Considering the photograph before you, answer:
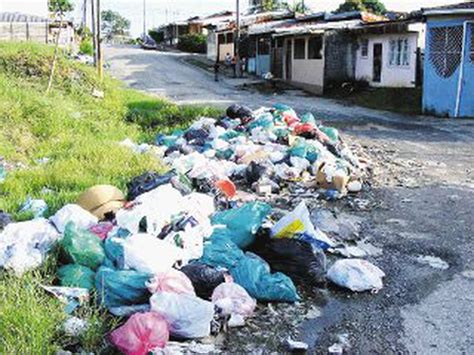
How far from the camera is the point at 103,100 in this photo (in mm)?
13891

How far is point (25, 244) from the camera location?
4.27 meters

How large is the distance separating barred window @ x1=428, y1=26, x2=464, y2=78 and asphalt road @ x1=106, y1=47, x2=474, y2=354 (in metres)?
1.89

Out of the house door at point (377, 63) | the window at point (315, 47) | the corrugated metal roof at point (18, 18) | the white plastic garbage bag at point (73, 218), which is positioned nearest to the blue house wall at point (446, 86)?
the house door at point (377, 63)

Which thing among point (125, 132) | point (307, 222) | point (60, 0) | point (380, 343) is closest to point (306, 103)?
A: point (125, 132)

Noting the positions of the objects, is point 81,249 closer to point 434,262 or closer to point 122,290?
point 122,290

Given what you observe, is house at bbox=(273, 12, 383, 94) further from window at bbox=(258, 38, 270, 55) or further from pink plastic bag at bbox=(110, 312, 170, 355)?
pink plastic bag at bbox=(110, 312, 170, 355)

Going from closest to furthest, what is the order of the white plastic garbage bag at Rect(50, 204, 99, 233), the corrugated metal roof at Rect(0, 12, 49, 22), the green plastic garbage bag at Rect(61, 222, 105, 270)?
1. the green plastic garbage bag at Rect(61, 222, 105, 270)
2. the white plastic garbage bag at Rect(50, 204, 99, 233)
3. the corrugated metal roof at Rect(0, 12, 49, 22)

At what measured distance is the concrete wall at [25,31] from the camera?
28.8 meters

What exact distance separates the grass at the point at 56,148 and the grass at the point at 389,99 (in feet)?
21.3

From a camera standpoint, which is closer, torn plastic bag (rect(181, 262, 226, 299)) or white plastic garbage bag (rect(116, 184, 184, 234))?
torn plastic bag (rect(181, 262, 226, 299))

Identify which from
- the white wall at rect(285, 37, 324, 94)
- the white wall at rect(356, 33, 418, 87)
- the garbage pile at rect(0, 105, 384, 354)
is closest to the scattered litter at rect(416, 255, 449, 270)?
the garbage pile at rect(0, 105, 384, 354)

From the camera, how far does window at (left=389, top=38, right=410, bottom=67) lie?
18250mm

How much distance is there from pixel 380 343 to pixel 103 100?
11355mm

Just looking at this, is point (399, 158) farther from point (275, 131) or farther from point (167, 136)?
point (167, 136)
